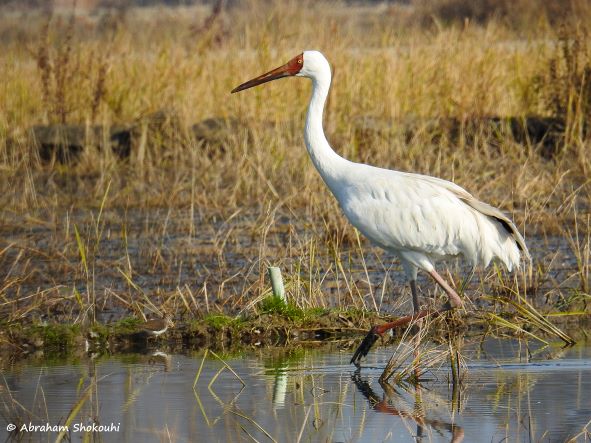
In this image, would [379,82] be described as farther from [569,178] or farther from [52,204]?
[52,204]

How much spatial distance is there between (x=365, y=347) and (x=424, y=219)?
3.05 ft

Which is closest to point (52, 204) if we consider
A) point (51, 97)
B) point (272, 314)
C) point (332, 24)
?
point (51, 97)

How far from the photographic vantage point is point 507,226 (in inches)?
286

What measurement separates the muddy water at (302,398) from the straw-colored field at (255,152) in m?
1.18

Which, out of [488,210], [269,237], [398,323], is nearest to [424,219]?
[488,210]

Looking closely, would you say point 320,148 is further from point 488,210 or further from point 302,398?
point 302,398

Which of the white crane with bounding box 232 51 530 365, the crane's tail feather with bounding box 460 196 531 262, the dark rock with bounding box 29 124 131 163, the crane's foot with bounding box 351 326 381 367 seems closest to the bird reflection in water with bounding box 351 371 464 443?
the crane's foot with bounding box 351 326 381 367

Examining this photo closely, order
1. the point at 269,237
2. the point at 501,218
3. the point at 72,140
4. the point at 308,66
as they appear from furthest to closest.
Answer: the point at 72,140 < the point at 269,237 < the point at 308,66 < the point at 501,218

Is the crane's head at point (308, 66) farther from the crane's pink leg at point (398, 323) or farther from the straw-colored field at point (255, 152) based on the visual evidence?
the crane's pink leg at point (398, 323)

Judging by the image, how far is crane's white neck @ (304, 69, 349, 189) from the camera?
749 cm

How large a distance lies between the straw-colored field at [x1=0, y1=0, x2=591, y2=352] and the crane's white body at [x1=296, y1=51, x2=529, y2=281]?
0.80 meters

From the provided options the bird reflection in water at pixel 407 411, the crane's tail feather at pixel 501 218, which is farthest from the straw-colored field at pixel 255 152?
the bird reflection in water at pixel 407 411

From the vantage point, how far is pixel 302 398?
19.5 feet

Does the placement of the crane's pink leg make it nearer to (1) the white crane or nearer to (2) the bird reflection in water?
(1) the white crane
